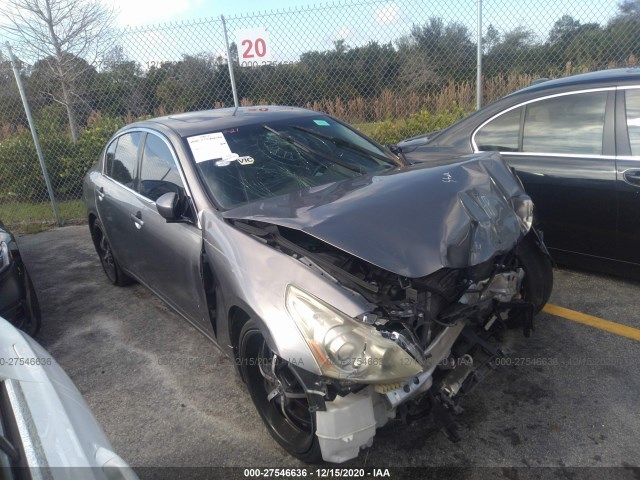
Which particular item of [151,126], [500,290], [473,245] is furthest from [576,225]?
[151,126]

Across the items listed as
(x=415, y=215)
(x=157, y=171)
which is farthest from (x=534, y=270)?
(x=157, y=171)

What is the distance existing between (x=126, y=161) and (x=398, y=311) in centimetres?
312

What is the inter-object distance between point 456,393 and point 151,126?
298cm

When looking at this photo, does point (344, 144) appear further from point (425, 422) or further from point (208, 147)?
point (425, 422)

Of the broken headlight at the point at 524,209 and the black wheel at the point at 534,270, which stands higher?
the broken headlight at the point at 524,209

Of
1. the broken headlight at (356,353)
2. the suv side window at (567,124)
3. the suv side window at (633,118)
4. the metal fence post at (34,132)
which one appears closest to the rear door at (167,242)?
the broken headlight at (356,353)

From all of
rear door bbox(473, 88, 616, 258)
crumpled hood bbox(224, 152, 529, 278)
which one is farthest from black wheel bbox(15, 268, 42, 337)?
rear door bbox(473, 88, 616, 258)

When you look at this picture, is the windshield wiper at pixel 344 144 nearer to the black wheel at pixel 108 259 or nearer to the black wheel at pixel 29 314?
the black wheel at pixel 108 259

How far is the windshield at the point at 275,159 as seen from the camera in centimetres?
325

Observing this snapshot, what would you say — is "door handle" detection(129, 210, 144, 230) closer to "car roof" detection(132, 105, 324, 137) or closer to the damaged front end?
"car roof" detection(132, 105, 324, 137)

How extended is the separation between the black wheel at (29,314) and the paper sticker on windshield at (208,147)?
193 cm

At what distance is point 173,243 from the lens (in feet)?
11.1

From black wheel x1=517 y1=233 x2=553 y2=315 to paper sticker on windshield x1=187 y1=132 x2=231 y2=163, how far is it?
1.96 metres

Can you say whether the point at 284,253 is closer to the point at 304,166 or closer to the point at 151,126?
the point at 304,166
